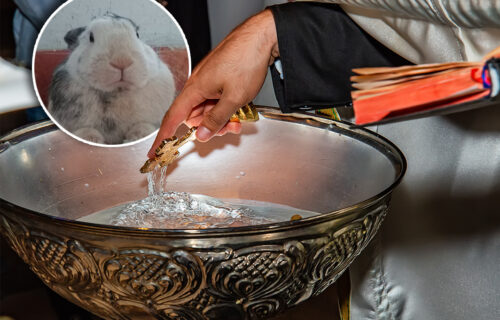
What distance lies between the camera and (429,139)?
→ 2.28 ft

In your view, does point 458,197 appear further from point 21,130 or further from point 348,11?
point 21,130

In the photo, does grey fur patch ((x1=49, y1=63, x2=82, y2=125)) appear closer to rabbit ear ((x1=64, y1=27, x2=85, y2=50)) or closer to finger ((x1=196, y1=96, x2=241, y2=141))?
rabbit ear ((x1=64, y1=27, x2=85, y2=50))

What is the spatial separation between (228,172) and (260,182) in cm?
4

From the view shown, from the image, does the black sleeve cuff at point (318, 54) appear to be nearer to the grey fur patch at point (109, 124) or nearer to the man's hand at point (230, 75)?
the man's hand at point (230, 75)

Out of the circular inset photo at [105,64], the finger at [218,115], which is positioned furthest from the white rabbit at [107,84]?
the finger at [218,115]

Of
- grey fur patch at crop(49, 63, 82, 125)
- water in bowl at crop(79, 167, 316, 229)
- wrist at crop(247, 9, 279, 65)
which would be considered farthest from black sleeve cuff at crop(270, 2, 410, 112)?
grey fur patch at crop(49, 63, 82, 125)

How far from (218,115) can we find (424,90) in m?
0.29

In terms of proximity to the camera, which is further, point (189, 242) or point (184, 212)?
point (184, 212)

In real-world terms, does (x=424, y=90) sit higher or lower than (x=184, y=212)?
higher

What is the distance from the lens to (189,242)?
1.08 feet

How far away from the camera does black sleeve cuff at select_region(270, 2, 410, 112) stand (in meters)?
0.58

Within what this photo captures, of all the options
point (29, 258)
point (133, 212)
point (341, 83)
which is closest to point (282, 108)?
point (341, 83)

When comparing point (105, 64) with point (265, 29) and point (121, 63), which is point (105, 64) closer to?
point (121, 63)

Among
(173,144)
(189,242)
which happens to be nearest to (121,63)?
(173,144)
